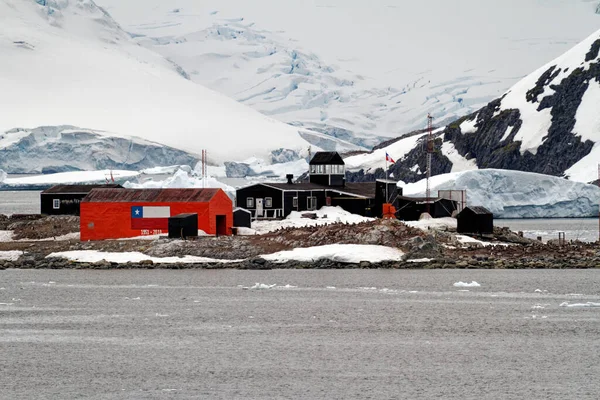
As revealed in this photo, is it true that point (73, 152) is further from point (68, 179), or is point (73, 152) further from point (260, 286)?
point (260, 286)

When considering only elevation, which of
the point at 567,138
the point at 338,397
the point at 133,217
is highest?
the point at 567,138

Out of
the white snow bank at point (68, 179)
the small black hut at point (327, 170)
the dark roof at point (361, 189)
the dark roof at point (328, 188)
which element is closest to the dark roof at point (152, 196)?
the dark roof at point (328, 188)

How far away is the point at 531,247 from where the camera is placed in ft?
161

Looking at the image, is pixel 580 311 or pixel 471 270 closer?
pixel 580 311

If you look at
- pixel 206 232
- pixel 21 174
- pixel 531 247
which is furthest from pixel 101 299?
pixel 21 174

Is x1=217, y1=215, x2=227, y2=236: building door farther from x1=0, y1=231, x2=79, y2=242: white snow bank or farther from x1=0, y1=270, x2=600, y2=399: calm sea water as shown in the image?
x1=0, y1=270, x2=600, y2=399: calm sea water

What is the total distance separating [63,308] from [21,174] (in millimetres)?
151443

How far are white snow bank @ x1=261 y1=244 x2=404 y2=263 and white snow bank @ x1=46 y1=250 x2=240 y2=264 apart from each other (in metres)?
2.46

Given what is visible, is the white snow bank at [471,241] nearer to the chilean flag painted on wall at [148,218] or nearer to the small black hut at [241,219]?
the small black hut at [241,219]

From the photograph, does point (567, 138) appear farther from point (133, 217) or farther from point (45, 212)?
point (133, 217)

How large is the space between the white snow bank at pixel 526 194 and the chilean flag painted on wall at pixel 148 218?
31.9 m

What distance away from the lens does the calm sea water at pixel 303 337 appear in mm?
21141

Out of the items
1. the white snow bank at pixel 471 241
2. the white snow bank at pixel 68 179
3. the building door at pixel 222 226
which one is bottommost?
the white snow bank at pixel 471 241

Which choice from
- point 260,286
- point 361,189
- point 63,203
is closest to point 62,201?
point 63,203
